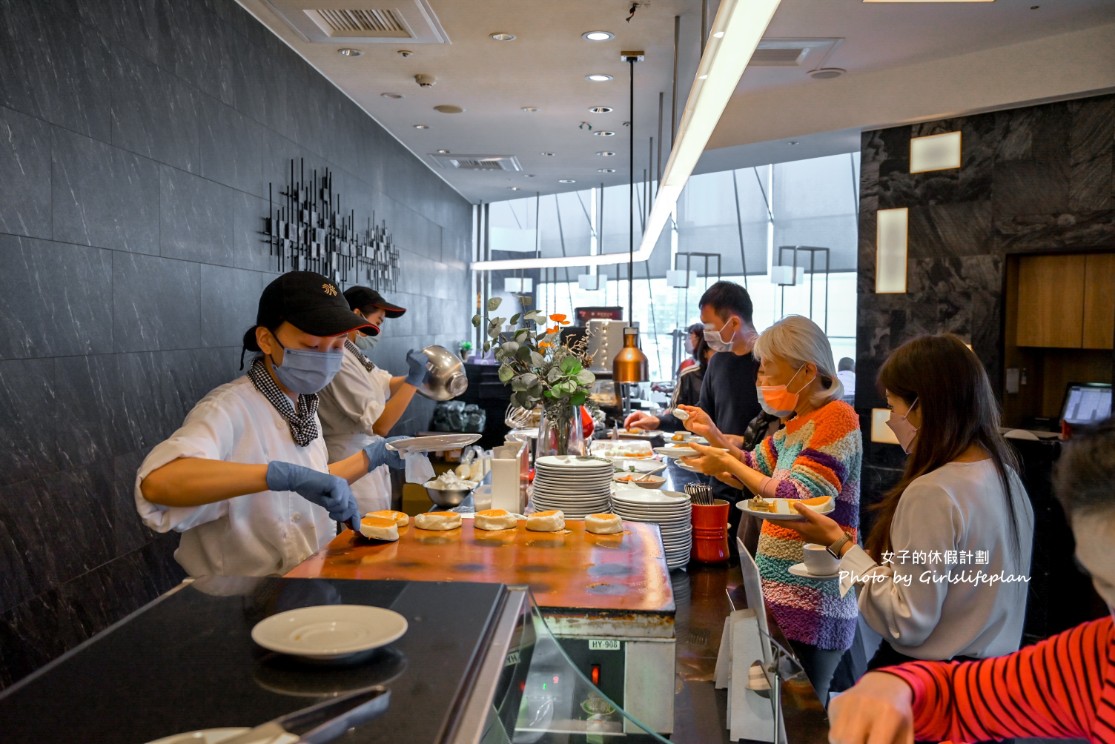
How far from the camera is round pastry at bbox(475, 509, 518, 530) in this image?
2.10m

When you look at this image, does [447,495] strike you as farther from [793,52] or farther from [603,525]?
[793,52]

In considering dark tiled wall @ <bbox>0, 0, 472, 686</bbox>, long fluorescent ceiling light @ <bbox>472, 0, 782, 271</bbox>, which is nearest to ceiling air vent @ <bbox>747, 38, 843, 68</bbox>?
long fluorescent ceiling light @ <bbox>472, 0, 782, 271</bbox>

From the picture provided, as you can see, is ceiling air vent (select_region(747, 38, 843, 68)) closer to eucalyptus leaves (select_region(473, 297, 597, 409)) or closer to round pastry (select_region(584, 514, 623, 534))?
eucalyptus leaves (select_region(473, 297, 597, 409))

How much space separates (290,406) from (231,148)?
296cm

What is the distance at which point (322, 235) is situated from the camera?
20.6ft

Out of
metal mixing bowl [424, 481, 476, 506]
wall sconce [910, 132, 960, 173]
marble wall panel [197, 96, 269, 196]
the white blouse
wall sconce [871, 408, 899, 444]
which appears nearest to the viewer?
the white blouse

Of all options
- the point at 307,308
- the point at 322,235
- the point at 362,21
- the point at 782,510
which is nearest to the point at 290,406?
the point at 307,308

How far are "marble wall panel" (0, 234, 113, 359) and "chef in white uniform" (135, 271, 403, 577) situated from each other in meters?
1.25

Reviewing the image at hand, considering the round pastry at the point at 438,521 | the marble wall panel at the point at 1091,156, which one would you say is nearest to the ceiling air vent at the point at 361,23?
the round pastry at the point at 438,521

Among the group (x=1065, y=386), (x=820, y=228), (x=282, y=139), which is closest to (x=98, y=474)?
(x=282, y=139)

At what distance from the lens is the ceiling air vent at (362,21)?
4.77 meters

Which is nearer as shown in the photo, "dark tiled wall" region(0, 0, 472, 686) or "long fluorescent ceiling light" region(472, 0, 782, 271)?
"long fluorescent ceiling light" region(472, 0, 782, 271)

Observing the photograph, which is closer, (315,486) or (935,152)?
(315,486)

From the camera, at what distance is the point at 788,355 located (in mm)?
2678
